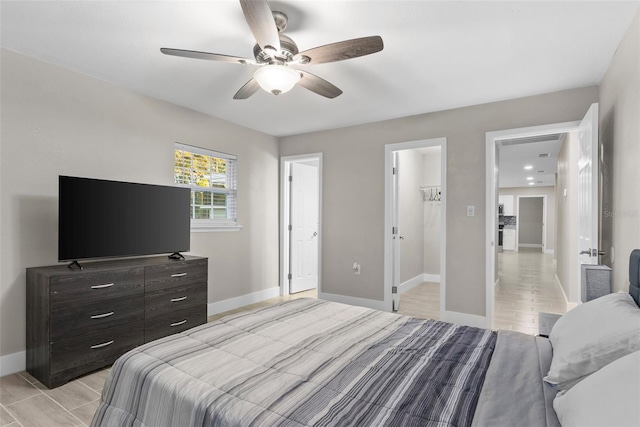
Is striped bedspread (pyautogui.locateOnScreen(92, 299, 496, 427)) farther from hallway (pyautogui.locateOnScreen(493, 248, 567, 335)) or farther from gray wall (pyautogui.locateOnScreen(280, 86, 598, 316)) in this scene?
hallway (pyautogui.locateOnScreen(493, 248, 567, 335))

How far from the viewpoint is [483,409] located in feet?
3.59

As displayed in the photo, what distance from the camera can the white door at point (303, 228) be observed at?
5332 millimetres

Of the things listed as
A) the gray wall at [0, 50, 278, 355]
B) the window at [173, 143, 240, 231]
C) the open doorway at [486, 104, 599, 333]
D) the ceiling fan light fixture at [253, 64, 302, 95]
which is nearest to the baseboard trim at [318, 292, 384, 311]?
the open doorway at [486, 104, 599, 333]

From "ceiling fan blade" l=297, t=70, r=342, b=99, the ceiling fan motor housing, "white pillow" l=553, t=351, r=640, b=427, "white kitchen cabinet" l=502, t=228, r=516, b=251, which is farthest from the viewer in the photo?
"white kitchen cabinet" l=502, t=228, r=516, b=251

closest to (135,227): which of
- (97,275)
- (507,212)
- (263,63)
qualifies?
(97,275)

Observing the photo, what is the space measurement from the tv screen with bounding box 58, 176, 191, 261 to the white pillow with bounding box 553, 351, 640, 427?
3.21m

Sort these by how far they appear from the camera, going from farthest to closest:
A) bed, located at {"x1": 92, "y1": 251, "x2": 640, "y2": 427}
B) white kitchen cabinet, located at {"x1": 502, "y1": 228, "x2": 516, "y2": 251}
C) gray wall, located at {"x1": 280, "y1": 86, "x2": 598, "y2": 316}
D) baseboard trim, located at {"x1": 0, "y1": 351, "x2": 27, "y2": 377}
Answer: white kitchen cabinet, located at {"x1": 502, "y1": 228, "x2": 516, "y2": 251}
gray wall, located at {"x1": 280, "y1": 86, "x2": 598, "y2": 316}
baseboard trim, located at {"x1": 0, "y1": 351, "x2": 27, "y2": 377}
bed, located at {"x1": 92, "y1": 251, "x2": 640, "y2": 427}

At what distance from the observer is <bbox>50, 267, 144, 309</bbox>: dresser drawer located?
2434mm

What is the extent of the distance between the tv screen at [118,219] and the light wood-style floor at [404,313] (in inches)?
38.0

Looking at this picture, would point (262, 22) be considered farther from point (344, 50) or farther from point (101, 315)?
point (101, 315)

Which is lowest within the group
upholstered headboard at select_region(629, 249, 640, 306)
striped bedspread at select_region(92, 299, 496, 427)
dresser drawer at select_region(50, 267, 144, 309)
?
striped bedspread at select_region(92, 299, 496, 427)

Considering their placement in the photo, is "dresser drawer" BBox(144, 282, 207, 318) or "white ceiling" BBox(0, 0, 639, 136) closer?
"white ceiling" BBox(0, 0, 639, 136)

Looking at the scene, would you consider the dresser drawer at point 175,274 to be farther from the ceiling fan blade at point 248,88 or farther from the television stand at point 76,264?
Answer: the ceiling fan blade at point 248,88

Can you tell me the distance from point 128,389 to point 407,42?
8.79ft
